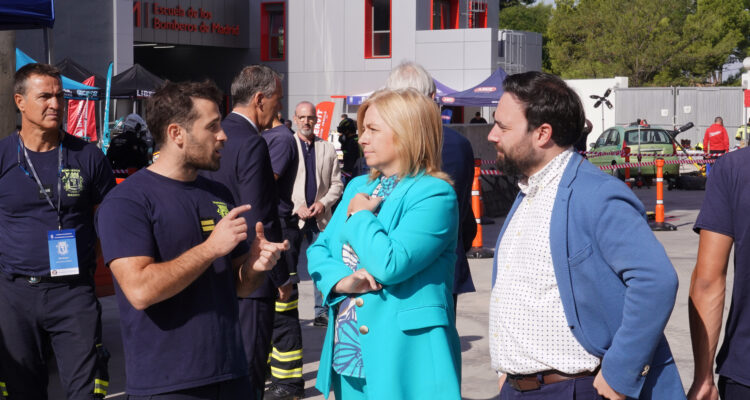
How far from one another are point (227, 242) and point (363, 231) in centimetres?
52

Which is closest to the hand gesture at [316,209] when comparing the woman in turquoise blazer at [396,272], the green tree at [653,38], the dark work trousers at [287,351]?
the dark work trousers at [287,351]

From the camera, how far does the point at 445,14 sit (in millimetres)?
40094

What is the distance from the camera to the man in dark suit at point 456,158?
4.82 m

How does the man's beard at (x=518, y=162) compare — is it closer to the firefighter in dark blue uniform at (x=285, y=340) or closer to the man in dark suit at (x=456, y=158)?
the man in dark suit at (x=456, y=158)

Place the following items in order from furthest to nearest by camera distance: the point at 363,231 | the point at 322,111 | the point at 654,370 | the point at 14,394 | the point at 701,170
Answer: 1. the point at 322,111
2. the point at 701,170
3. the point at 14,394
4. the point at 363,231
5. the point at 654,370

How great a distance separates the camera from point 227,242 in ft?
10.4

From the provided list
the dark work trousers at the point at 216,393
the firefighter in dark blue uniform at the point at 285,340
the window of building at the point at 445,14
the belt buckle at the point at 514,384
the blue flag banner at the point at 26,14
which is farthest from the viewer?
the window of building at the point at 445,14

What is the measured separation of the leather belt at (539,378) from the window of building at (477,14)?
125ft

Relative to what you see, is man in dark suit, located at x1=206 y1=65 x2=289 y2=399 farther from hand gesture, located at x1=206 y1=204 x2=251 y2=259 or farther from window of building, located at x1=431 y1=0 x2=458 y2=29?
window of building, located at x1=431 y1=0 x2=458 y2=29

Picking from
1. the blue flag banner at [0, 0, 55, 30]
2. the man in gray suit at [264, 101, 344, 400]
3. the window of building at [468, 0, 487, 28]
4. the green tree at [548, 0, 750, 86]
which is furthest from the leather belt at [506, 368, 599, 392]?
the green tree at [548, 0, 750, 86]

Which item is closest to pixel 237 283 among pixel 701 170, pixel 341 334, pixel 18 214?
pixel 341 334

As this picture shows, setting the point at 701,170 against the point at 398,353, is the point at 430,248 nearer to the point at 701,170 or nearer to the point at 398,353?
the point at 398,353

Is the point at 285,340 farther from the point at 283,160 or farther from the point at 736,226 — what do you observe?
the point at 736,226

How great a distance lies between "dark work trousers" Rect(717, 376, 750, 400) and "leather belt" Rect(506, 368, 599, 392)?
600mm
